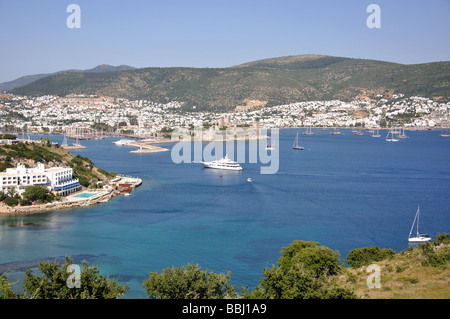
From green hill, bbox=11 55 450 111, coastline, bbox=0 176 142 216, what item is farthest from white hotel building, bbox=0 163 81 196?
green hill, bbox=11 55 450 111

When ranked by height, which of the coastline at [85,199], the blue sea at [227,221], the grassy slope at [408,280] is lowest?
the blue sea at [227,221]


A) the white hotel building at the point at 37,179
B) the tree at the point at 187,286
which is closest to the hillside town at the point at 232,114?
the white hotel building at the point at 37,179

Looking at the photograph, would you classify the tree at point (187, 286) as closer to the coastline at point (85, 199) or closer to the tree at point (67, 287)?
the tree at point (67, 287)

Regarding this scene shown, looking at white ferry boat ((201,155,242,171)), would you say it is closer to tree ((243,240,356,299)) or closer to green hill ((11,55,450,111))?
tree ((243,240,356,299))

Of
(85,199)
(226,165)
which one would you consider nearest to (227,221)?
(85,199)

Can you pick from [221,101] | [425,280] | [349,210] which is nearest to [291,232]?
[349,210]
